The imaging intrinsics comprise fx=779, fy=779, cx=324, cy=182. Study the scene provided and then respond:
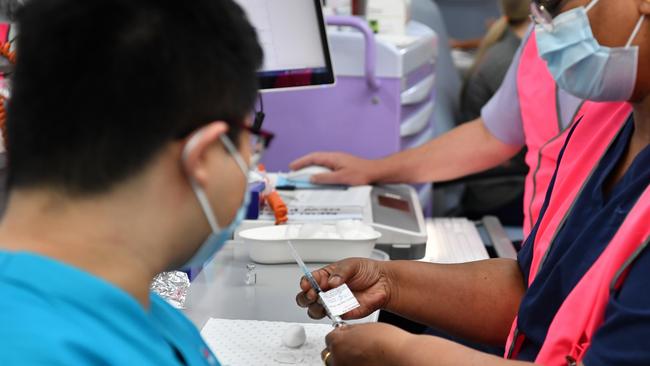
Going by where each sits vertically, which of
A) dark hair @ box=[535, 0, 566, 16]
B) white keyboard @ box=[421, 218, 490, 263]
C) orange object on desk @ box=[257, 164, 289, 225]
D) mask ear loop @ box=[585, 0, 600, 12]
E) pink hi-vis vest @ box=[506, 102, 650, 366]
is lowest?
white keyboard @ box=[421, 218, 490, 263]

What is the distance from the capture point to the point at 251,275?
152cm

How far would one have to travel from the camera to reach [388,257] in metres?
1.66

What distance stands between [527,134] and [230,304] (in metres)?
0.97

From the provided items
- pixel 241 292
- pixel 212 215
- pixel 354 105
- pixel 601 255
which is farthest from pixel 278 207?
pixel 212 215

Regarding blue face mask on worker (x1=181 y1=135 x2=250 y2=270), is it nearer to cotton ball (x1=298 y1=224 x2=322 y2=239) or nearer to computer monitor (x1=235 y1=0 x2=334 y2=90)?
cotton ball (x1=298 y1=224 x2=322 y2=239)

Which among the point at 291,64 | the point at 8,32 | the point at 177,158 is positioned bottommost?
the point at 291,64

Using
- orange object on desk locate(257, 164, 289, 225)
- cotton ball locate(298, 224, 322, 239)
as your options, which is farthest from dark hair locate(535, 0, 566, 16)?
orange object on desk locate(257, 164, 289, 225)

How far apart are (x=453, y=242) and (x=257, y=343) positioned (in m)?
0.76

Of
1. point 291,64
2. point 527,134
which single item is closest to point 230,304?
point 291,64

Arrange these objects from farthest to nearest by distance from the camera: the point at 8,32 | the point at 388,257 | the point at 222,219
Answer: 1. the point at 388,257
2. the point at 8,32
3. the point at 222,219

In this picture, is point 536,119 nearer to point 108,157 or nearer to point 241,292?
point 241,292

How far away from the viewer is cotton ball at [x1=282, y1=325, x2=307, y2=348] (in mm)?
1226

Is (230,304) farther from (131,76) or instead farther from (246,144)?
(131,76)

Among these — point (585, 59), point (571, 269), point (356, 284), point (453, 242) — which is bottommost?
point (453, 242)
